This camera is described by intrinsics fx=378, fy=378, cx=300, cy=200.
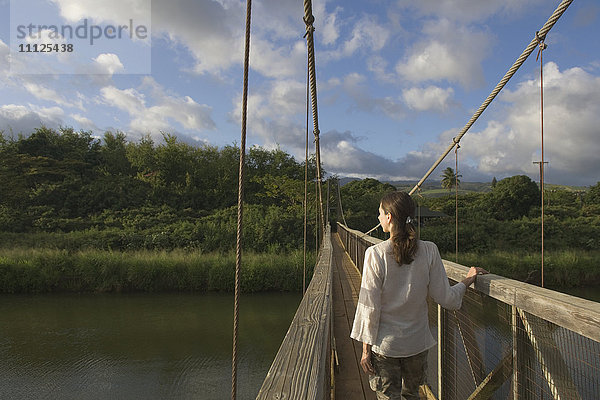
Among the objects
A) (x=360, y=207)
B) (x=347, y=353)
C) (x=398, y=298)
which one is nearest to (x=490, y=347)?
(x=398, y=298)

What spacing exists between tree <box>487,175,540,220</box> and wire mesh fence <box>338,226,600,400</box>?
79.6 feet

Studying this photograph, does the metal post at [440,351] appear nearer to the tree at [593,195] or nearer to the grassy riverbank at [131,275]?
the grassy riverbank at [131,275]

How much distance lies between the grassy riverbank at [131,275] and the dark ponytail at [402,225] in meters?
12.6

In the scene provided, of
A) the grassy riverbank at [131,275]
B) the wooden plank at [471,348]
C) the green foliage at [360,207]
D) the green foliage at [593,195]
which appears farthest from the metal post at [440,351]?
the green foliage at [593,195]

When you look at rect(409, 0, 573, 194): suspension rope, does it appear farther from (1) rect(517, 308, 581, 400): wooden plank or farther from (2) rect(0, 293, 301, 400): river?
(2) rect(0, 293, 301, 400): river

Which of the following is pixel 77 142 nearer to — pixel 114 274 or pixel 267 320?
pixel 114 274

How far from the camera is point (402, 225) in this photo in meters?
1.23

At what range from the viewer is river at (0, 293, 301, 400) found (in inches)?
291

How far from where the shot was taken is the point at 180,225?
19.8 metres

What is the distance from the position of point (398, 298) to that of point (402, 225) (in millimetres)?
232

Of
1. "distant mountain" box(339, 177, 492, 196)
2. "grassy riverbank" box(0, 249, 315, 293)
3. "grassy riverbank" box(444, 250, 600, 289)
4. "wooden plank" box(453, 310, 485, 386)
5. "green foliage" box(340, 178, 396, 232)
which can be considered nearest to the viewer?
"wooden plank" box(453, 310, 485, 386)

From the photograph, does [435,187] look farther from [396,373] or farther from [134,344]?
[134,344]

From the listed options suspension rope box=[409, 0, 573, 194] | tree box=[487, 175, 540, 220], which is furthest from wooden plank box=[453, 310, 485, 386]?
tree box=[487, 175, 540, 220]

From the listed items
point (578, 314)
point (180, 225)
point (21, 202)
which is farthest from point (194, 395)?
point (21, 202)
